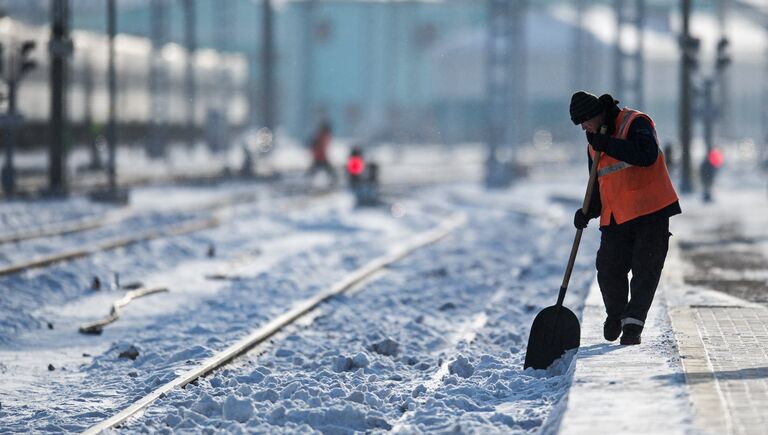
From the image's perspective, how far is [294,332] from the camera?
37.7 ft

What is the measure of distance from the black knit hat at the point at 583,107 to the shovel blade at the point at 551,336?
1270mm

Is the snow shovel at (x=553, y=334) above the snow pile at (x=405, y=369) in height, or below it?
above

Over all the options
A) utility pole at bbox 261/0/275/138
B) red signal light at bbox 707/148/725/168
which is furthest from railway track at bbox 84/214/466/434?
utility pole at bbox 261/0/275/138

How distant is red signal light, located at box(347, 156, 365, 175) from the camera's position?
94.4 ft

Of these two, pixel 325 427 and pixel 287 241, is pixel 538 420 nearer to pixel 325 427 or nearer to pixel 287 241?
pixel 325 427

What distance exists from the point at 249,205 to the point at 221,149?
26.8 meters

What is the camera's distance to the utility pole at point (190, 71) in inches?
1908

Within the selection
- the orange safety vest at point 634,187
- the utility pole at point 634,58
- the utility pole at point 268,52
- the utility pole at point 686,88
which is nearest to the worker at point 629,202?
the orange safety vest at point 634,187

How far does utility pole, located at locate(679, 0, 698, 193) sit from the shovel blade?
79.0ft

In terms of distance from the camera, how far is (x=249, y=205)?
28.4 meters

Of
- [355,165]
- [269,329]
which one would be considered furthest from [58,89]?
[269,329]

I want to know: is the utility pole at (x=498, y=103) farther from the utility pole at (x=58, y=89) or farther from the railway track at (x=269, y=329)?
the railway track at (x=269, y=329)

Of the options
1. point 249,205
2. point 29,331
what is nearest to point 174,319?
point 29,331

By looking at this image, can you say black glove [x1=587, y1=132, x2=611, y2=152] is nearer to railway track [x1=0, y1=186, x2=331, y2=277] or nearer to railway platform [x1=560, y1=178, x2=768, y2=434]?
railway platform [x1=560, y1=178, x2=768, y2=434]
